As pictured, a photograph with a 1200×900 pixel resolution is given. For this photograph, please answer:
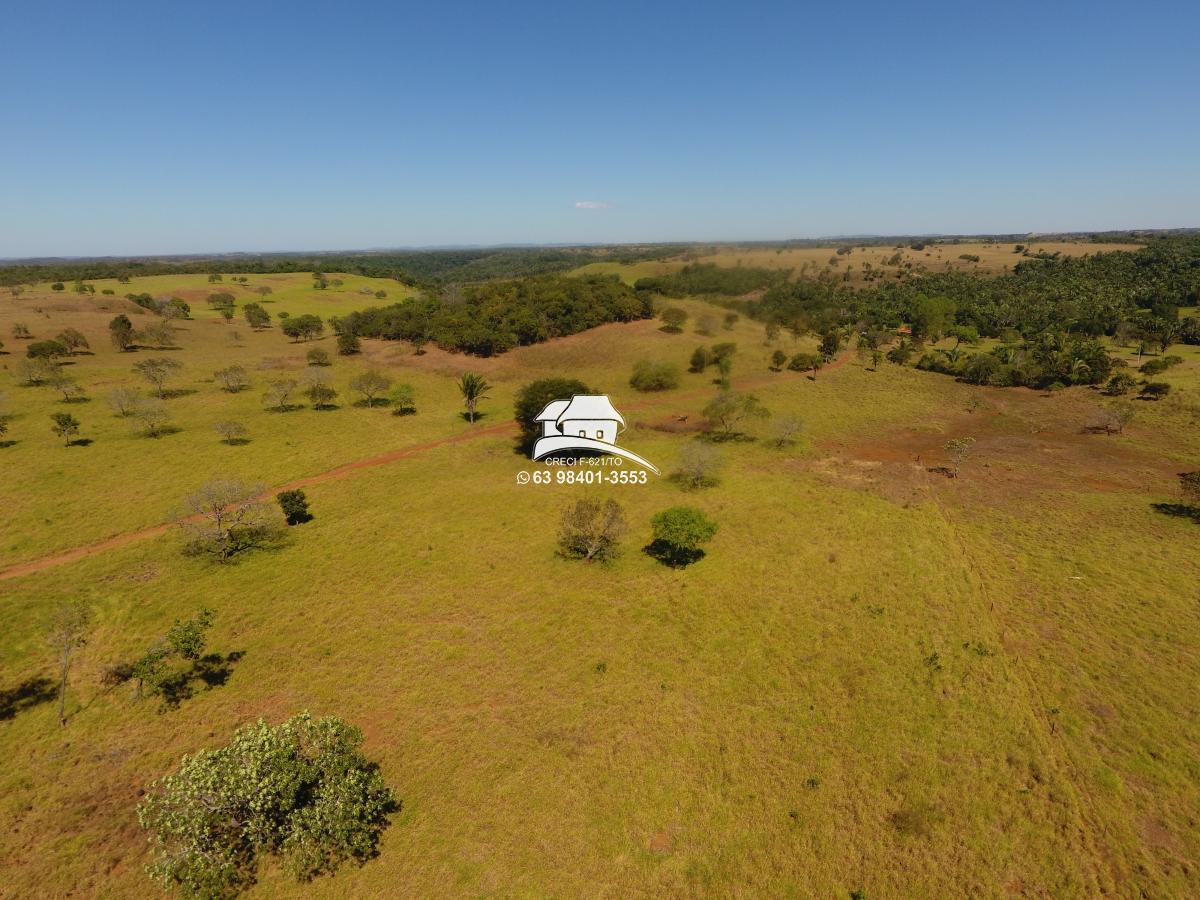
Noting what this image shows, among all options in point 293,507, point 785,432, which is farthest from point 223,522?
point 785,432

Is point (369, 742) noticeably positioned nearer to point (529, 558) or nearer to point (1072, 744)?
point (529, 558)

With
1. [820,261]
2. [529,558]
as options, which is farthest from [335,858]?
[820,261]

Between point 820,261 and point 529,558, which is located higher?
point 820,261

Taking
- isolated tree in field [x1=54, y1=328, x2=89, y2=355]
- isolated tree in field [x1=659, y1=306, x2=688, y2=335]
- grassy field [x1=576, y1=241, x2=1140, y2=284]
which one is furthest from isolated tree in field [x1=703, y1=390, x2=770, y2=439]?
isolated tree in field [x1=54, y1=328, x2=89, y2=355]

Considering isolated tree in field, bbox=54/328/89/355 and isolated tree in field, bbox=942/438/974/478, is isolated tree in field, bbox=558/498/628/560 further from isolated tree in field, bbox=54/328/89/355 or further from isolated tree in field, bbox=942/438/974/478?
isolated tree in field, bbox=54/328/89/355

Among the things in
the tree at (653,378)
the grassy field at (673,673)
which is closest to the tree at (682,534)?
the grassy field at (673,673)

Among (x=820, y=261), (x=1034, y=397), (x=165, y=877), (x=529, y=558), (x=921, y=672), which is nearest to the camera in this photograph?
(x=165, y=877)

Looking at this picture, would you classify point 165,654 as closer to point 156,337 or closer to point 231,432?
point 231,432
